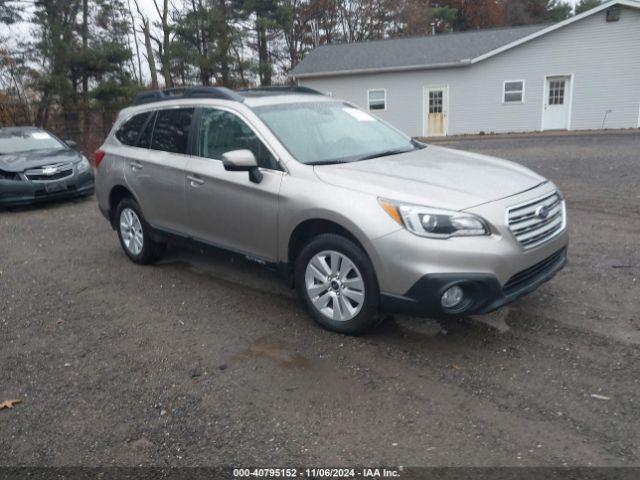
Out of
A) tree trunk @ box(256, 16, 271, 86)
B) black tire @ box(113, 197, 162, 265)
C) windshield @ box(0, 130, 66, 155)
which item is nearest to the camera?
black tire @ box(113, 197, 162, 265)

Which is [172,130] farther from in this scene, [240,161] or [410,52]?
[410,52]

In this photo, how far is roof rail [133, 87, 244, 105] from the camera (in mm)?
5055

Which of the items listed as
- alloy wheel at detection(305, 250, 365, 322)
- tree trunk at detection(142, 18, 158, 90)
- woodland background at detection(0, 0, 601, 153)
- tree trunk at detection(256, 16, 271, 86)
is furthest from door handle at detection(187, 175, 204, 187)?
tree trunk at detection(256, 16, 271, 86)

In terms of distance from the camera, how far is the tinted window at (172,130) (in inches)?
211

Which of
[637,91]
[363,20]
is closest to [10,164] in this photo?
[637,91]

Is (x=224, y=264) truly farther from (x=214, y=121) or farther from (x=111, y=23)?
(x=111, y=23)

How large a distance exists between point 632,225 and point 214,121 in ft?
16.6

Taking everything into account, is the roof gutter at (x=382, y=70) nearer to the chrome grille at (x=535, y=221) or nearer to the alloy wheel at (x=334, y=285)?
the chrome grille at (x=535, y=221)

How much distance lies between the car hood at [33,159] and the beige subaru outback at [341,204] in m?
4.88

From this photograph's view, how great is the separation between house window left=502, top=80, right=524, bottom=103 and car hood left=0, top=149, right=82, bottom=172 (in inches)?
734

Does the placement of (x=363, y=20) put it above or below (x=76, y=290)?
above

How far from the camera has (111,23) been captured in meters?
25.2

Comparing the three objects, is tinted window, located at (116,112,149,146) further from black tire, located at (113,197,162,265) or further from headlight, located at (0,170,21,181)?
headlight, located at (0,170,21,181)

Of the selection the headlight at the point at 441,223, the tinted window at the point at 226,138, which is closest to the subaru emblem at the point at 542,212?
the headlight at the point at 441,223
